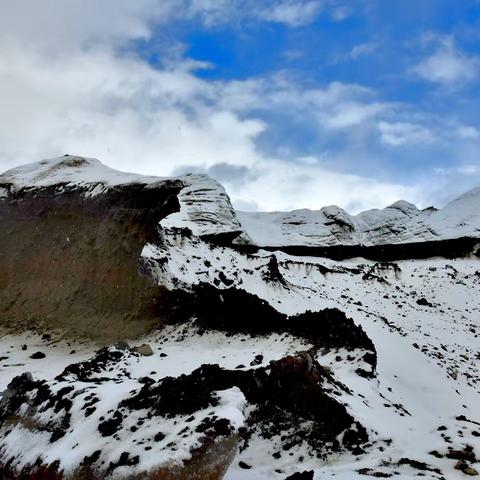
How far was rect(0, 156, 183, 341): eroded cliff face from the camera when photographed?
959 centimetres

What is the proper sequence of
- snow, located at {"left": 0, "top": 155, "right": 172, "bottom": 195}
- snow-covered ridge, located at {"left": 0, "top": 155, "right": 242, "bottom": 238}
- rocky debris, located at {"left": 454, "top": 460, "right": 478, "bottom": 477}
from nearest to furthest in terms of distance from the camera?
1. rocky debris, located at {"left": 454, "top": 460, "right": 478, "bottom": 477}
2. snow-covered ridge, located at {"left": 0, "top": 155, "right": 242, "bottom": 238}
3. snow, located at {"left": 0, "top": 155, "right": 172, "bottom": 195}

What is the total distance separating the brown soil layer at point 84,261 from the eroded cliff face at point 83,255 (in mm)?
19

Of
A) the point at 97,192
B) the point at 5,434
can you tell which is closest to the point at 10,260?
the point at 97,192

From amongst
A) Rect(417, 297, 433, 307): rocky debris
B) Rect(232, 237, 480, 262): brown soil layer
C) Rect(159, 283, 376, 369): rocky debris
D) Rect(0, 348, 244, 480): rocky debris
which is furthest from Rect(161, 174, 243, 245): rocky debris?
Rect(0, 348, 244, 480): rocky debris

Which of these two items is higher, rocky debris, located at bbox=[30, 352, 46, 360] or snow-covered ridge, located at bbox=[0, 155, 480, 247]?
snow-covered ridge, located at bbox=[0, 155, 480, 247]

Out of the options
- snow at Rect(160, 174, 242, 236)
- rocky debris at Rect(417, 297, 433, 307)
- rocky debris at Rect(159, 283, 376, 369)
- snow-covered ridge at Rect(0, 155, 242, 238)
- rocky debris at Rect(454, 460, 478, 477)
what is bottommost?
rocky debris at Rect(454, 460, 478, 477)

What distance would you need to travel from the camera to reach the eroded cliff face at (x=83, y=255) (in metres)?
9.59

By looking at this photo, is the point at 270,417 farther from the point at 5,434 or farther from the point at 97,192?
the point at 97,192

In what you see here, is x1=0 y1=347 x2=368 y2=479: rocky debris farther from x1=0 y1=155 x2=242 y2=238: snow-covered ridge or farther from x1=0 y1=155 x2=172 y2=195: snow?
x1=0 y1=155 x2=172 y2=195: snow

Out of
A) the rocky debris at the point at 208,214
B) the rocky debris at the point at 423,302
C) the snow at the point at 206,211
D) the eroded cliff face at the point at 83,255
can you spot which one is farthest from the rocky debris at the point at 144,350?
the snow at the point at 206,211

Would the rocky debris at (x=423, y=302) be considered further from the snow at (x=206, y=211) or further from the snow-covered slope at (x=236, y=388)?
the snow at (x=206, y=211)

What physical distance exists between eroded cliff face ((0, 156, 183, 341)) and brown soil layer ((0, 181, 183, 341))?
0.7 inches

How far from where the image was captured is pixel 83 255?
1022 centimetres

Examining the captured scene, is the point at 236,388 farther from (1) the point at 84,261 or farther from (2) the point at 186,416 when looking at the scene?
(1) the point at 84,261
